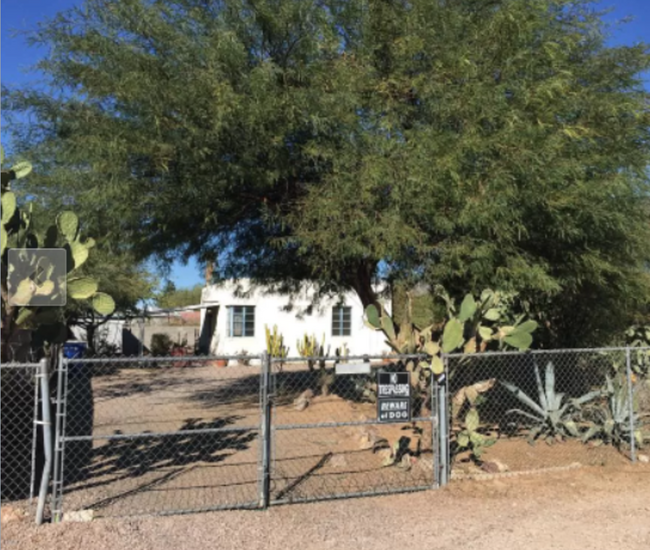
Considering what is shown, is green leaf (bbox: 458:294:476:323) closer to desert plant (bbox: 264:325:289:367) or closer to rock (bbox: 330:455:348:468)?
rock (bbox: 330:455:348:468)

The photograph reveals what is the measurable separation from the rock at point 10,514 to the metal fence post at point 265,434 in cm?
216

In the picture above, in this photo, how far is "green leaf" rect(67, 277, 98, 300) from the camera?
22.2 feet

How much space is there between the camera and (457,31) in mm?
9609

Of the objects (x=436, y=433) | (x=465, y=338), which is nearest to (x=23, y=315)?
(x=436, y=433)

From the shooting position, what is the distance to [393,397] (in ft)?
24.5

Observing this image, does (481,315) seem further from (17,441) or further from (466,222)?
(17,441)

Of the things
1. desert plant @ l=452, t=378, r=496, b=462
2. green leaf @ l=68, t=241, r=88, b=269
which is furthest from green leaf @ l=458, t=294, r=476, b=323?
green leaf @ l=68, t=241, r=88, b=269

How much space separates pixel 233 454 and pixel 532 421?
4.45 m

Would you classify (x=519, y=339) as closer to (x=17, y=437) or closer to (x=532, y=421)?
(x=532, y=421)

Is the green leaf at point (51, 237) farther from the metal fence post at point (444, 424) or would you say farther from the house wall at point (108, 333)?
the house wall at point (108, 333)

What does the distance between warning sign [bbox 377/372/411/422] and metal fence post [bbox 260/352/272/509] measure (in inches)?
50.0

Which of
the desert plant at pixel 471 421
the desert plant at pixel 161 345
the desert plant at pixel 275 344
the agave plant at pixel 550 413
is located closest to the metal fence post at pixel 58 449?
the desert plant at pixel 471 421

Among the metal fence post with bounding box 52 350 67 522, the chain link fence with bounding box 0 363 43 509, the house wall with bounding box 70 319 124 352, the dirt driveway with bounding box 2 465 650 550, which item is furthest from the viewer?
the house wall with bounding box 70 319 124 352

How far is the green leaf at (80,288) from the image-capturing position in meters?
6.78
